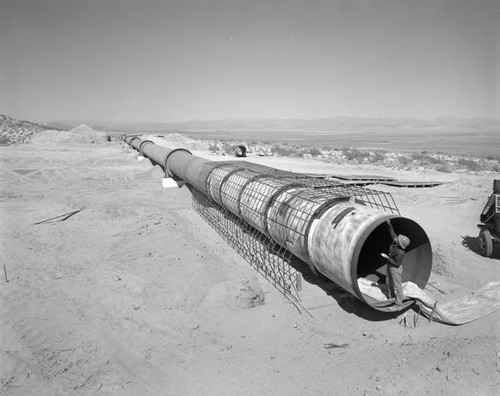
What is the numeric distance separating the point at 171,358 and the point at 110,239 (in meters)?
6.22

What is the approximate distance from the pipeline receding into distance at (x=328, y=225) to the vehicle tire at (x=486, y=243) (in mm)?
3159

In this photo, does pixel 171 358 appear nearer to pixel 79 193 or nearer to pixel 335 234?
pixel 335 234

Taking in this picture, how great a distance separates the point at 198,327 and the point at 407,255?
15.0 ft

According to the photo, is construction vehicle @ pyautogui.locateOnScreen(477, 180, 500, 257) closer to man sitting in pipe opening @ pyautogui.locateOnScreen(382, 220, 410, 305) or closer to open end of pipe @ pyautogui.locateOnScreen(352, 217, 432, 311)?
open end of pipe @ pyautogui.locateOnScreen(352, 217, 432, 311)

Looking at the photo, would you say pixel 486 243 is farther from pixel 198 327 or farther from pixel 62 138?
pixel 62 138

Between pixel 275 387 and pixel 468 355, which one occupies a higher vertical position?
pixel 468 355

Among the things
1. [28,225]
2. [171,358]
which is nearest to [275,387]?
[171,358]

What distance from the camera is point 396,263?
6.20m

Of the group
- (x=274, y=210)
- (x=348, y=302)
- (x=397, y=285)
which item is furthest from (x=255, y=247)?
(x=397, y=285)

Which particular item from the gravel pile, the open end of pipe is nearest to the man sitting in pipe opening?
the open end of pipe

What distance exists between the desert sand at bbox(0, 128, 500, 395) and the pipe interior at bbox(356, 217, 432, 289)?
84cm

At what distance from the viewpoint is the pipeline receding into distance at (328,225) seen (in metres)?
6.06

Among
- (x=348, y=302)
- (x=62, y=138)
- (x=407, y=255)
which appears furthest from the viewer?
(x=62, y=138)

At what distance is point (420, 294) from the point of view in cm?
668
